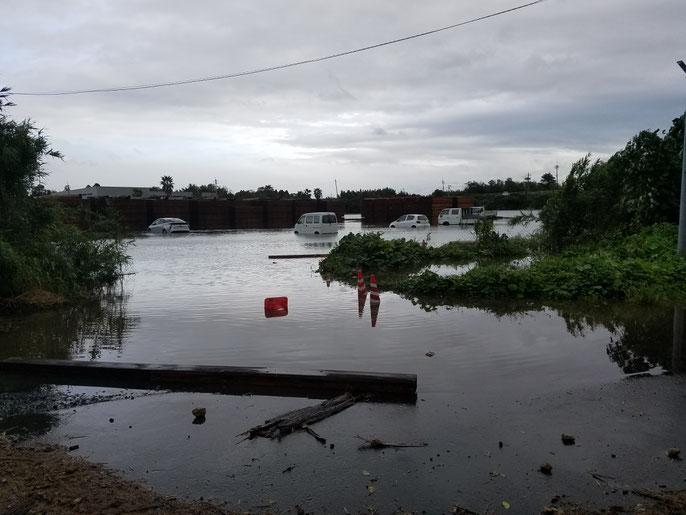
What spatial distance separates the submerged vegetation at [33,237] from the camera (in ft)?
43.6

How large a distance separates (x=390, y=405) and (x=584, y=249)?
1492cm

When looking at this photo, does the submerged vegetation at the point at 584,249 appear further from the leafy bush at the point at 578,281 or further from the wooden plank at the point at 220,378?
the wooden plank at the point at 220,378

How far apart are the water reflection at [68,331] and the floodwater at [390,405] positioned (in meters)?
0.06

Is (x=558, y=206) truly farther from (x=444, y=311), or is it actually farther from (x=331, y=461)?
(x=331, y=461)

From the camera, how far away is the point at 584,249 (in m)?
18.9

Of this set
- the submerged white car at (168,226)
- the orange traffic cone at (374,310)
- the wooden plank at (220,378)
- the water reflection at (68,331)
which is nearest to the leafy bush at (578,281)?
the orange traffic cone at (374,310)

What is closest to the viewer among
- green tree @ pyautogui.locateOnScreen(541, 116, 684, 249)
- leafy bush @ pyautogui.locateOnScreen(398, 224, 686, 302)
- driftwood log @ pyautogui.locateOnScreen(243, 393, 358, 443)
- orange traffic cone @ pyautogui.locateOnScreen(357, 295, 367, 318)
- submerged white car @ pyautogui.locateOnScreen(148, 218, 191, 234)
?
driftwood log @ pyautogui.locateOnScreen(243, 393, 358, 443)

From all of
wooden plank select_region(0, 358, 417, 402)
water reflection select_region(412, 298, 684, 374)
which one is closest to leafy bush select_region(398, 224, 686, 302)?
water reflection select_region(412, 298, 684, 374)

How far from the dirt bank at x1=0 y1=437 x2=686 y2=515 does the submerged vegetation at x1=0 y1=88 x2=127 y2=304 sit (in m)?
9.41

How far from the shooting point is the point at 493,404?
612cm

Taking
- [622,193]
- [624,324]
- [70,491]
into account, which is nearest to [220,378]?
[70,491]

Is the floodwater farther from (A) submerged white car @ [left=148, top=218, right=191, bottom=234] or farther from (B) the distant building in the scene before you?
(B) the distant building

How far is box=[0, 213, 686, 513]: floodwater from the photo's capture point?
4.44m

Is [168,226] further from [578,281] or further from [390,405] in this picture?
[390,405]
